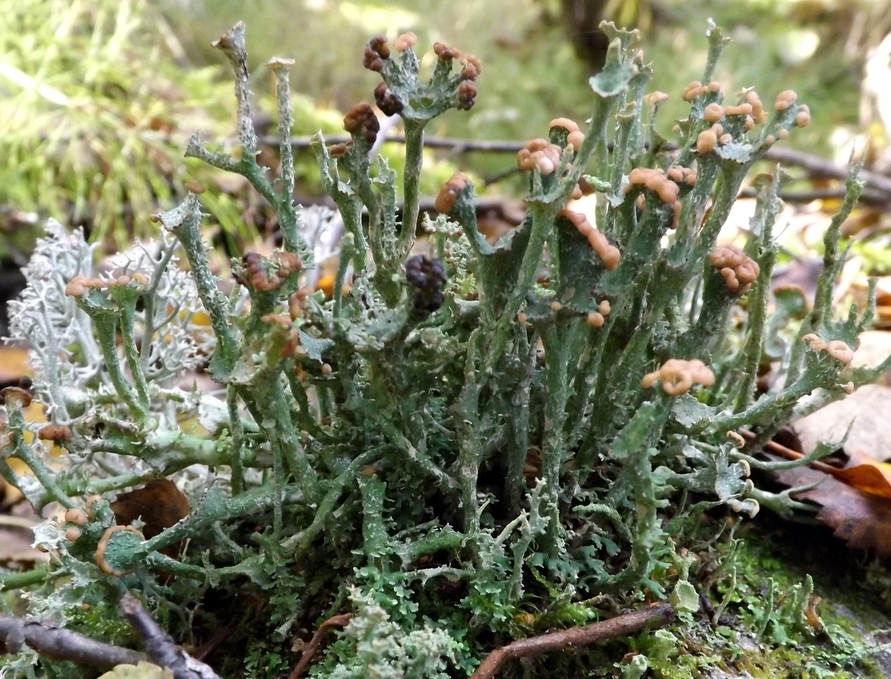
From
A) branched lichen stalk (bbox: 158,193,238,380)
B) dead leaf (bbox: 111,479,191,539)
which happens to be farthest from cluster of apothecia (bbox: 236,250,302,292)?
dead leaf (bbox: 111,479,191,539)

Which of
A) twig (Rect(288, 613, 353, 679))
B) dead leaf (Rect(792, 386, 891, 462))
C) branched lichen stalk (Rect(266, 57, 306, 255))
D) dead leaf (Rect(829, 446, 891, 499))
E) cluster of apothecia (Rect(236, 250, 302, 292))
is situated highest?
branched lichen stalk (Rect(266, 57, 306, 255))

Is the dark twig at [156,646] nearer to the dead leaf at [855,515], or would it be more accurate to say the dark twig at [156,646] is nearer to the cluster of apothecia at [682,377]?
the cluster of apothecia at [682,377]

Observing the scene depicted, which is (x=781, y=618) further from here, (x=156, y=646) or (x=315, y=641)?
(x=156, y=646)

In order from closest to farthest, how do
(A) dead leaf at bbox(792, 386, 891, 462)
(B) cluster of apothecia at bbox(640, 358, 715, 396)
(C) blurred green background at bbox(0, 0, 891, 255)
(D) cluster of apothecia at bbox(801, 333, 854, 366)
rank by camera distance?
(B) cluster of apothecia at bbox(640, 358, 715, 396)
(D) cluster of apothecia at bbox(801, 333, 854, 366)
(A) dead leaf at bbox(792, 386, 891, 462)
(C) blurred green background at bbox(0, 0, 891, 255)

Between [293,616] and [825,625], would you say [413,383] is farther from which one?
[825,625]

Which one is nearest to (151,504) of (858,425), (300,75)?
(858,425)

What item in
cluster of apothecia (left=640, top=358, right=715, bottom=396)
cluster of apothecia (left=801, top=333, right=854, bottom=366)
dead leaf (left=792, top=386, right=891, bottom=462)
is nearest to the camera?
cluster of apothecia (left=640, top=358, right=715, bottom=396)

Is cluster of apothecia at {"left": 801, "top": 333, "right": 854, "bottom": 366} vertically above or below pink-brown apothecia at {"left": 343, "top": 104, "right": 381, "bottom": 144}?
below

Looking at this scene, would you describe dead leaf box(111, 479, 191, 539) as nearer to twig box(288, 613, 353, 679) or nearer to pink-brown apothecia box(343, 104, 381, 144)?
twig box(288, 613, 353, 679)
